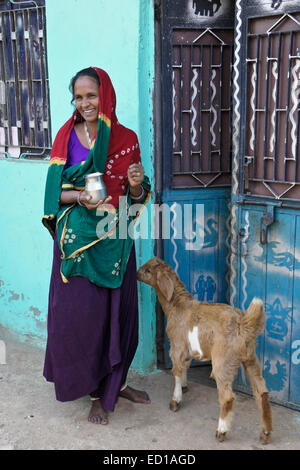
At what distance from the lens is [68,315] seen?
10.9 ft

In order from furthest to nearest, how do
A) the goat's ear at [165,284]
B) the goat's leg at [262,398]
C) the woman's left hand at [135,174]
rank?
the goat's ear at [165,284] < the woman's left hand at [135,174] < the goat's leg at [262,398]

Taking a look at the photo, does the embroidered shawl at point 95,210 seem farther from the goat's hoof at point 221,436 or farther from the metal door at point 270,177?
the goat's hoof at point 221,436

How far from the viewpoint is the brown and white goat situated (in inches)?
119

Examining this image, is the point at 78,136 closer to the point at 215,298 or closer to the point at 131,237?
the point at 131,237

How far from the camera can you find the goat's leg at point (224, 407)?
3.02m

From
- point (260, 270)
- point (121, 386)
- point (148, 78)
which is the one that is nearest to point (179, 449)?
point (121, 386)

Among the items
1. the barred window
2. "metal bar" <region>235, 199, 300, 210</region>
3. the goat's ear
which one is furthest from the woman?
the barred window

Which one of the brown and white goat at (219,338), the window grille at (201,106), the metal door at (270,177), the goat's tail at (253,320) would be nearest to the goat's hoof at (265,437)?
the brown and white goat at (219,338)

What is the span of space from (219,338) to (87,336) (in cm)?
89

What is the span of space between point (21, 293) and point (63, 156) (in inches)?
80.3

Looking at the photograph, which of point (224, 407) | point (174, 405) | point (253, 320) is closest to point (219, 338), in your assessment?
point (253, 320)

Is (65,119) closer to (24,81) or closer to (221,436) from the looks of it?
(24,81)

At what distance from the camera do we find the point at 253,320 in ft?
9.74

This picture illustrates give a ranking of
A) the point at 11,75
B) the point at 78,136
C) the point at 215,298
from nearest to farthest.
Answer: the point at 78,136 < the point at 215,298 < the point at 11,75
